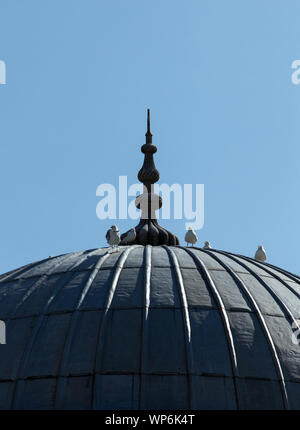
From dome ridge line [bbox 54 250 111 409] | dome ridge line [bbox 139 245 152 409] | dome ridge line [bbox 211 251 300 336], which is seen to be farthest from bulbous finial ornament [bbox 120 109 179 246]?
dome ridge line [bbox 54 250 111 409]

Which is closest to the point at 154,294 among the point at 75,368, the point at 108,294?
the point at 108,294

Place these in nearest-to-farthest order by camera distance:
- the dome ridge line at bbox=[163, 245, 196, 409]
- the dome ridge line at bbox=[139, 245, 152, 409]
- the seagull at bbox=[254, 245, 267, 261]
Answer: the dome ridge line at bbox=[163, 245, 196, 409] → the dome ridge line at bbox=[139, 245, 152, 409] → the seagull at bbox=[254, 245, 267, 261]

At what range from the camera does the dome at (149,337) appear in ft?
97.9

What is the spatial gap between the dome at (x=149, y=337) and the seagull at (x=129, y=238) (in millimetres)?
5902

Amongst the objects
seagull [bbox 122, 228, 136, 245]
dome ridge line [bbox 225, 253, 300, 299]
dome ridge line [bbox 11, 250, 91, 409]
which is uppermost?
seagull [bbox 122, 228, 136, 245]

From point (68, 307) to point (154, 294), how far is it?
2.61 metres

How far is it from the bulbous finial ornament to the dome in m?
6.89

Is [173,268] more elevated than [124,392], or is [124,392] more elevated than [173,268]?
[173,268]

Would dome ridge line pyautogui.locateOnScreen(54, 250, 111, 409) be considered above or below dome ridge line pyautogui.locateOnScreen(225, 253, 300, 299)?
below

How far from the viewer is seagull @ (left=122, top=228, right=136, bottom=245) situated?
41.3 metres

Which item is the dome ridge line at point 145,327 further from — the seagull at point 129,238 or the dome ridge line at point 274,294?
the seagull at point 129,238

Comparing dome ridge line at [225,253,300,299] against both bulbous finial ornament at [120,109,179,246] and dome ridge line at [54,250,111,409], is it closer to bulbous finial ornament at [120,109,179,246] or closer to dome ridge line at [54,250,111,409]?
bulbous finial ornament at [120,109,179,246]

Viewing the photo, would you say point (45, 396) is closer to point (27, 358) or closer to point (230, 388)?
point (27, 358)
